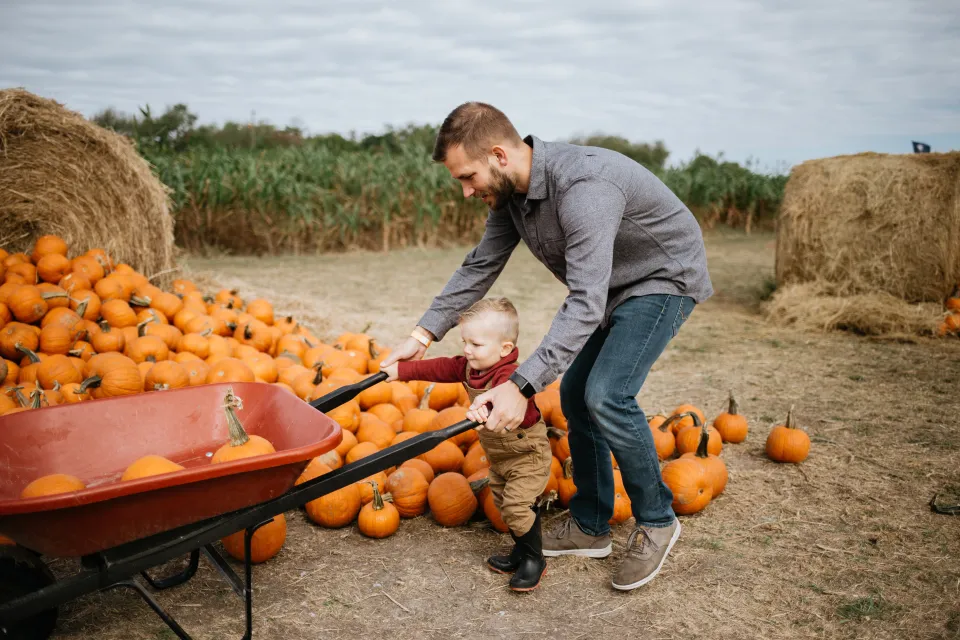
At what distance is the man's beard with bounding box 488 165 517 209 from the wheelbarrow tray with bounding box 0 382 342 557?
1094 millimetres

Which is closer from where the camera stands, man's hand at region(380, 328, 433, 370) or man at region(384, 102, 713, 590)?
man at region(384, 102, 713, 590)

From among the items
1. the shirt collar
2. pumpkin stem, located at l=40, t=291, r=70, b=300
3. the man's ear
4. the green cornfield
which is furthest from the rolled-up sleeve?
the green cornfield

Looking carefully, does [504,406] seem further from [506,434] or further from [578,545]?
[578,545]

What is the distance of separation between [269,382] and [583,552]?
2.46 m

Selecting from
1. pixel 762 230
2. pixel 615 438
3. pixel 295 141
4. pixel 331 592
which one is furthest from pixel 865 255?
pixel 295 141

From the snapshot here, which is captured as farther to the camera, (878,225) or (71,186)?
(878,225)

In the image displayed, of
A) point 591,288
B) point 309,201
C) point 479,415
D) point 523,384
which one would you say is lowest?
point 479,415

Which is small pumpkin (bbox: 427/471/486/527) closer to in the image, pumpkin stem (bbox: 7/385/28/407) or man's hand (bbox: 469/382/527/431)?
man's hand (bbox: 469/382/527/431)

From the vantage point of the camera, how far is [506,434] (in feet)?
9.57

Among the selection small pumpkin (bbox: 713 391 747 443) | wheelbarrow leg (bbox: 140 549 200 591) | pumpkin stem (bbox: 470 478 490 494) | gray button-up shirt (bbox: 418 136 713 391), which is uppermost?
gray button-up shirt (bbox: 418 136 713 391)

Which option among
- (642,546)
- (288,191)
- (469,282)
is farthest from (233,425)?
(288,191)

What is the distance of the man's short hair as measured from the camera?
2.61 metres

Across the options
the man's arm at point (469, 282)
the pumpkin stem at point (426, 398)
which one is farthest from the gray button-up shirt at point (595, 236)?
the pumpkin stem at point (426, 398)

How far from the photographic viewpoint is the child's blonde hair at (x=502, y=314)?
289cm
